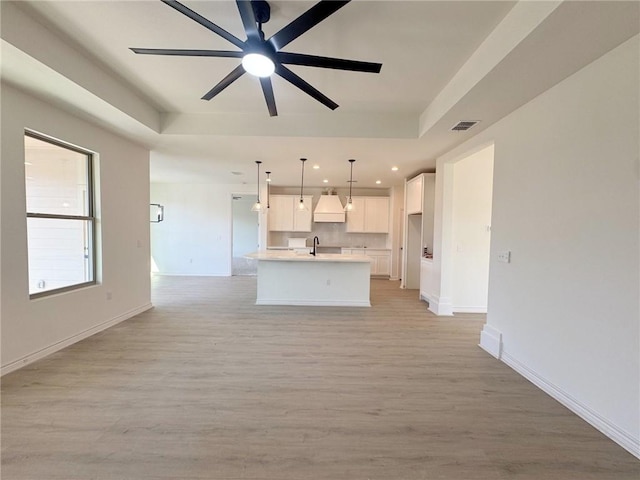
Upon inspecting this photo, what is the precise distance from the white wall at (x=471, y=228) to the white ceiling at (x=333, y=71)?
0.80m

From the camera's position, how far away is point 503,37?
1946mm

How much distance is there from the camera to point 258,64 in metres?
1.76

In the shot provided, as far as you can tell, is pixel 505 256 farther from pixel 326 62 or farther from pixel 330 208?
pixel 330 208

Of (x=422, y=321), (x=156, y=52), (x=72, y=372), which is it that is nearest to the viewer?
(x=156, y=52)

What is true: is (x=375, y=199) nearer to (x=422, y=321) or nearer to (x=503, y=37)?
(x=422, y=321)

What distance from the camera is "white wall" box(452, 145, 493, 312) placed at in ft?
14.8

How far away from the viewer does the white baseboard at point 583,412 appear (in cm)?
171

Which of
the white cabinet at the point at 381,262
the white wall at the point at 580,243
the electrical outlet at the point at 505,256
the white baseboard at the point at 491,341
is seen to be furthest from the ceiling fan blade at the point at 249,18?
the white cabinet at the point at 381,262

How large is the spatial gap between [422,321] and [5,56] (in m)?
5.09

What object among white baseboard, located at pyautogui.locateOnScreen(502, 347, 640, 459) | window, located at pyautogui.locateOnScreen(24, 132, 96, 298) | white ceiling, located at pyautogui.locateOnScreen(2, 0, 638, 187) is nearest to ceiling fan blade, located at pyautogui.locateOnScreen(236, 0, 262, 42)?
white ceiling, located at pyautogui.locateOnScreen(2, 0, 638, 187)

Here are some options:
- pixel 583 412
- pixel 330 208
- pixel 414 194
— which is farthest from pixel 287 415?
pixel 330 208

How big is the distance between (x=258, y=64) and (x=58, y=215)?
3.00 metres

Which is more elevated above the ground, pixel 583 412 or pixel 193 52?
pixel 193 52

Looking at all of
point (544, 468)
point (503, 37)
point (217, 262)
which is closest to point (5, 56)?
point (503, 37)
